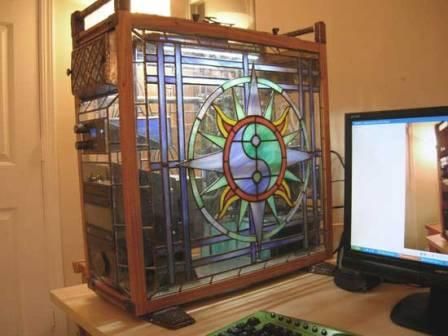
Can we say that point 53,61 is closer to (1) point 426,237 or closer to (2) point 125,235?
(2) point 125,235

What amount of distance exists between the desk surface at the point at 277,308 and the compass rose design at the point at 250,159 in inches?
5.8

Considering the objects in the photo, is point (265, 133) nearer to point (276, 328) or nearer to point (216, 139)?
point (216, 139)

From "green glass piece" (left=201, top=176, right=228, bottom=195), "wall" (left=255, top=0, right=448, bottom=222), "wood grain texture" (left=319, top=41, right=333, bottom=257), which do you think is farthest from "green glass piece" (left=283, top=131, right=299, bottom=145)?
"wall" (left=255, top=0, right=448, bottom=222)

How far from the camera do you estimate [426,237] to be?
85 cm

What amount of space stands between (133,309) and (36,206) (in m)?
1.21

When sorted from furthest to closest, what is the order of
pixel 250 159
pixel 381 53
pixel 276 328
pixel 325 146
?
pixel 381 53
pixel 325 146
pixel 250 159
pixel 276 328

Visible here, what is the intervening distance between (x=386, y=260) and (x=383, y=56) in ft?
2.68

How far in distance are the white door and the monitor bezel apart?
1.42 meters

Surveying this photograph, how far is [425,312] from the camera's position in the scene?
865 millimetres

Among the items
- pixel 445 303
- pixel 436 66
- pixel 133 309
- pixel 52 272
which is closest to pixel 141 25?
pixel 133 309

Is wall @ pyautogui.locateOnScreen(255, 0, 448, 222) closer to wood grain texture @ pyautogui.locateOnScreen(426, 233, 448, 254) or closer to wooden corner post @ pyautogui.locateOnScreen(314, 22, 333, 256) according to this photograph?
wooden corner post @ pyautogui.locateOnScreen(314, 22, 333, 256)

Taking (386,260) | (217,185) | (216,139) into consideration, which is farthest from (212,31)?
(386,260)

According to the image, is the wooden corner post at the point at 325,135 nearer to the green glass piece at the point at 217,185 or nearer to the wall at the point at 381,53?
the wall at the point at 381,53

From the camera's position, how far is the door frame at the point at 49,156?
1.88m
